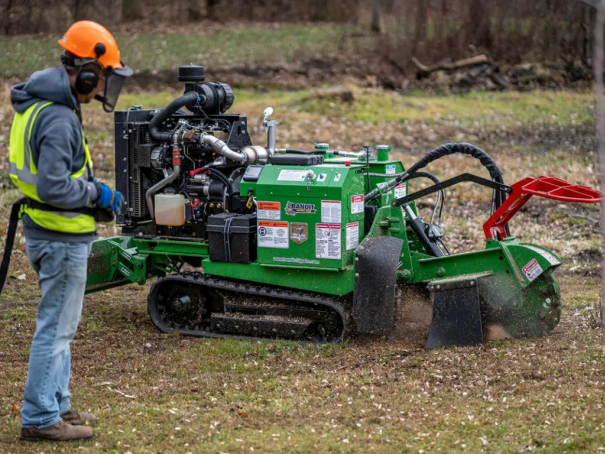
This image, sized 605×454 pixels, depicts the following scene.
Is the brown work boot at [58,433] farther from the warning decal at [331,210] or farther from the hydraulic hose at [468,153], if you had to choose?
the hydraulic hose at [468,153]

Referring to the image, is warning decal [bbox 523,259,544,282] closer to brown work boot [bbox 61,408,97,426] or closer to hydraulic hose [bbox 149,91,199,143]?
hydraulic hose [bbox 149,91,199,143]

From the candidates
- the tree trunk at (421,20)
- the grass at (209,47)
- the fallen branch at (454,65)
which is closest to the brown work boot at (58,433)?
the grass at (209,47)

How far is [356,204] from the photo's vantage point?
7879 mm

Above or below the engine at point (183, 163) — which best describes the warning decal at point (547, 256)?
below

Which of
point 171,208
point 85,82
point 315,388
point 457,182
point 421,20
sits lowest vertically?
point 315,388

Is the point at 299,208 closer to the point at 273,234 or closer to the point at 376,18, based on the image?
the point at 273,234

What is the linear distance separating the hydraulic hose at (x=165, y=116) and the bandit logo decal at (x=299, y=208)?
140 centimetres

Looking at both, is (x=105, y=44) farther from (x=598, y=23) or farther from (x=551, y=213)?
(x=551, y=213)

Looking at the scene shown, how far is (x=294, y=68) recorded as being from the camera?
29.7 metres

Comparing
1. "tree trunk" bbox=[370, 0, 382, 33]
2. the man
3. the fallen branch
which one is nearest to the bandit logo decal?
the man

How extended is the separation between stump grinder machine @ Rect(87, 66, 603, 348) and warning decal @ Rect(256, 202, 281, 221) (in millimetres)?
12

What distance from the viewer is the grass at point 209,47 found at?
26.4 m

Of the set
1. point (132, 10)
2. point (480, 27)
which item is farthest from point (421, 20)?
point (132, 10)

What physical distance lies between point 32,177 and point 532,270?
4.08m
